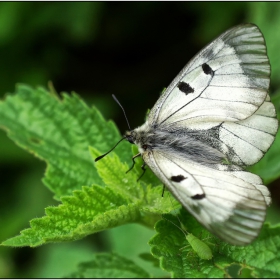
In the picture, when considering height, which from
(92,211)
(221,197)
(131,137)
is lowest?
(221,197)

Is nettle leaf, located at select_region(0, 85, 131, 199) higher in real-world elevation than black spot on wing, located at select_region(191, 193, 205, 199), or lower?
higher

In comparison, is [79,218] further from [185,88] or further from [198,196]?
[185,88]

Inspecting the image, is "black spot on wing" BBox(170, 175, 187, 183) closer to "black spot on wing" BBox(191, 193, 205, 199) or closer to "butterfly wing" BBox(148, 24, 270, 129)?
"black spot on wing" BBox(191, 193, 205, 199)

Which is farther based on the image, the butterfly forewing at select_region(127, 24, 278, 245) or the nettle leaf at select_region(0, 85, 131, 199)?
the nettle leaf at select_region(0, 85, 131, 199)

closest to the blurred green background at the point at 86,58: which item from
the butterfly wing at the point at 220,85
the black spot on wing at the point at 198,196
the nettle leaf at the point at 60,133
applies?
the nettle leaf at the point at 60,133

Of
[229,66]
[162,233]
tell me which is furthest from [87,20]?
[162,233]

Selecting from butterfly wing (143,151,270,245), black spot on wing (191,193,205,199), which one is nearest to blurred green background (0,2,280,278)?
butterfly wing (143,151,270,245)

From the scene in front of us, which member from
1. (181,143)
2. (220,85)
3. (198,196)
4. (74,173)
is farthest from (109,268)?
(220,85)
